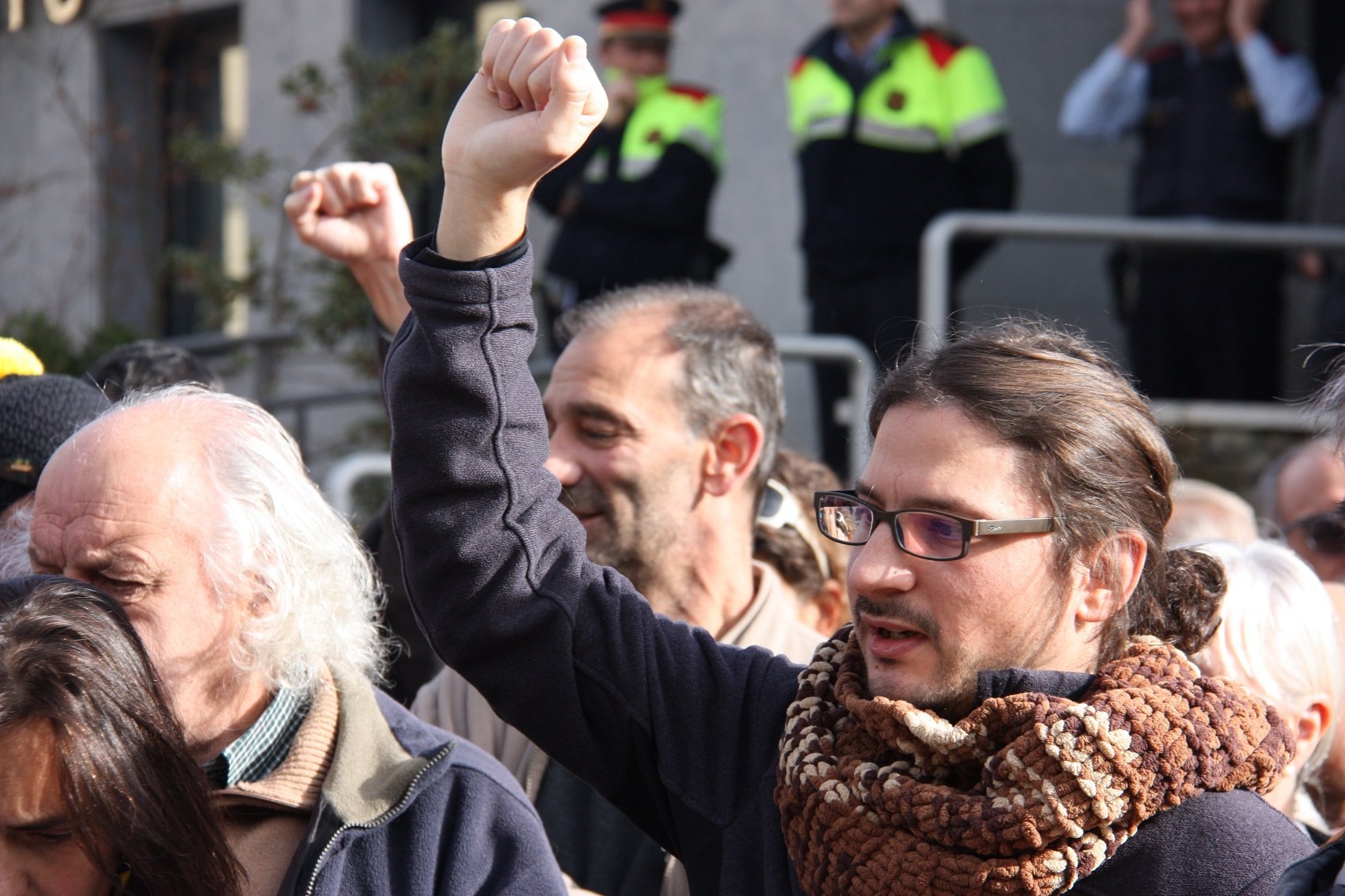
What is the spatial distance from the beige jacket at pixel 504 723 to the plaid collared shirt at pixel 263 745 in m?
0.52

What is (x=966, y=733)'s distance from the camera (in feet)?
6.65

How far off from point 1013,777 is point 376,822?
85cm

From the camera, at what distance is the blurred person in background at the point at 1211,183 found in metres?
6.23

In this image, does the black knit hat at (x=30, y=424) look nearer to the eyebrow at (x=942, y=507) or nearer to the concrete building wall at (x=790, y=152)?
the eyebrow at (x=942, y=507)

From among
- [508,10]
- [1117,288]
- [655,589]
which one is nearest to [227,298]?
[508,10]

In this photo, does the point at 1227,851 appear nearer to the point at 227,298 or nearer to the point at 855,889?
the point at 855,889

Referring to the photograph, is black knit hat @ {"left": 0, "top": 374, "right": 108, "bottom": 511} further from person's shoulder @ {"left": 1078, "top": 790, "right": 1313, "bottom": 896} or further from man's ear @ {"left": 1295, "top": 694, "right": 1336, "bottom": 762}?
man's ear @ {"left": 1295, "top": 694, "right": 1336, "bottom": 762}

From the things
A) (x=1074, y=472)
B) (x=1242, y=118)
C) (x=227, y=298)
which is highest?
(x=1242, y=118)

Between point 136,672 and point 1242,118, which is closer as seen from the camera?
point 136,672

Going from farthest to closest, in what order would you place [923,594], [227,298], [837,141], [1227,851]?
[227,298]
[837,141]
[923,594]
[1227,851]

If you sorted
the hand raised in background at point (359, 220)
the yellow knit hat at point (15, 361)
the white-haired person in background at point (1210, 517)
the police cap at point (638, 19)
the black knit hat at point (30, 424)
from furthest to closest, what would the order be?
the police cap at point (638, 19) → the white-haired person in background at point (1210, 517) → the yellow knit hat at point (15, 361) → the hand raised in background at point (359, 220) → the black knit hat at point (30, 424)

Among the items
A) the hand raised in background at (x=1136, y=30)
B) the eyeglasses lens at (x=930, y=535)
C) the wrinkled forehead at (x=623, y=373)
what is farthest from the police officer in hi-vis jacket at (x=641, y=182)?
the eyeglasses lens at (x=930, y=535)

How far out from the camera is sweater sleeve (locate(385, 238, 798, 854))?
2109 millimetres

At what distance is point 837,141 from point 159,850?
4864 millimetres
